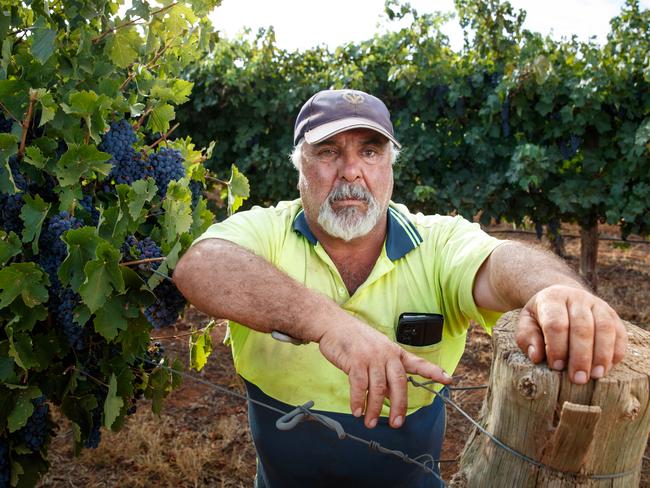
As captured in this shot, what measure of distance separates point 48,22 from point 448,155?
5484 millimetres

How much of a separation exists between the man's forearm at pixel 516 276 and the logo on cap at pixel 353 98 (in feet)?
2.54

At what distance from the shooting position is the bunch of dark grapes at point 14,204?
1979 millimetres

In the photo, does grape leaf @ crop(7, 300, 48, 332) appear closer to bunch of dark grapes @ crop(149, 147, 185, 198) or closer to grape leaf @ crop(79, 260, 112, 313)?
grape leaf @ crop(79, 260, 112, 313)

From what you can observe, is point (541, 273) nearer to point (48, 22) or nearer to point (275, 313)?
point (275, 313)

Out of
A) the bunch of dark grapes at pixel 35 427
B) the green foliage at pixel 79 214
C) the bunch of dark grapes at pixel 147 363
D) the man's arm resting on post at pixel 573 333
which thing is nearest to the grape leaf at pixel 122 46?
the green foliage at pixel 79 214

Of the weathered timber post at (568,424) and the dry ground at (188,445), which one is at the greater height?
the weathered timber post at (568,424)

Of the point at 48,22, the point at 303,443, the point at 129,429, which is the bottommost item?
the point at 129,429

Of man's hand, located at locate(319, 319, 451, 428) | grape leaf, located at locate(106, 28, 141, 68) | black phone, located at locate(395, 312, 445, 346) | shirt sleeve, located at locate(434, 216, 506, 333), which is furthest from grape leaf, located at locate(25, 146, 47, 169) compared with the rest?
shirt sleeve, located at locate(434, 216, 506, 333)

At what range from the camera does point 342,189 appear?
2.32 meters

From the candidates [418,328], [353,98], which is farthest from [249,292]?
[353,98]

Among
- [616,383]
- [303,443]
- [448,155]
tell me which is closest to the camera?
[616,383]

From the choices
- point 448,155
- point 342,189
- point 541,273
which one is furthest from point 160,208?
point 448,155

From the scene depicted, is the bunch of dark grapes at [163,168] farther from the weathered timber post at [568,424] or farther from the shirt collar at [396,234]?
the weathered timber post at [568,424]

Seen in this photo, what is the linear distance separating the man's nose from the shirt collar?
8.2 inches
